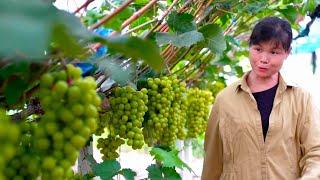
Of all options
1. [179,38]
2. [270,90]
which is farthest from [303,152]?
[179,38]

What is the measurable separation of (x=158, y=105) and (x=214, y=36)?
0.29 meters

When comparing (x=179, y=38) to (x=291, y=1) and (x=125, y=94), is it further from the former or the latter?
(x=291, y=1)

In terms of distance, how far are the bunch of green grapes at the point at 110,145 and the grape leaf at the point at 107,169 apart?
6.3 inches

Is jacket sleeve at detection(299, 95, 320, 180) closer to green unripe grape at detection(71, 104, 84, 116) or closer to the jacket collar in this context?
the jacket collar

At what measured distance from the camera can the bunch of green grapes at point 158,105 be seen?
63.0 inches

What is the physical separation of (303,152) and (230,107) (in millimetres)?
309

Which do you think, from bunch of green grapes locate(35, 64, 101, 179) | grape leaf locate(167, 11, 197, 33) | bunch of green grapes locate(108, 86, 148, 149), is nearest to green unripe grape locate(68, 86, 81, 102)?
bunch of green grapes locate(35, 64, 101, 179)

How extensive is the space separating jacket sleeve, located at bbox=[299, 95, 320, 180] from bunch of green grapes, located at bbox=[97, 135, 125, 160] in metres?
0.63

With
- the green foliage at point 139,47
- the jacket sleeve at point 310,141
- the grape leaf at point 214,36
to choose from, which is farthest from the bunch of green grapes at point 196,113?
the green foliage at point 139,47

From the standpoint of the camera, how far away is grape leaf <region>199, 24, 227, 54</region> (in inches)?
61.1

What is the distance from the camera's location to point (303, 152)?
5.72ft

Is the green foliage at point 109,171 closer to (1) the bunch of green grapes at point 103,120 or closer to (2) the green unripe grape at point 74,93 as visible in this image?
(1) the bunch of green grapes at point 103,120

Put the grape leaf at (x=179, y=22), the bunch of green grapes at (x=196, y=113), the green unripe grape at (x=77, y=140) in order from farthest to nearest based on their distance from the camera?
the bunch of green grapes at (x=196, y=113)
the grape leaf at (x=179, y=22)
the green unripe grape at (x=77, y=140)

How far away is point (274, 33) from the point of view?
170cm
